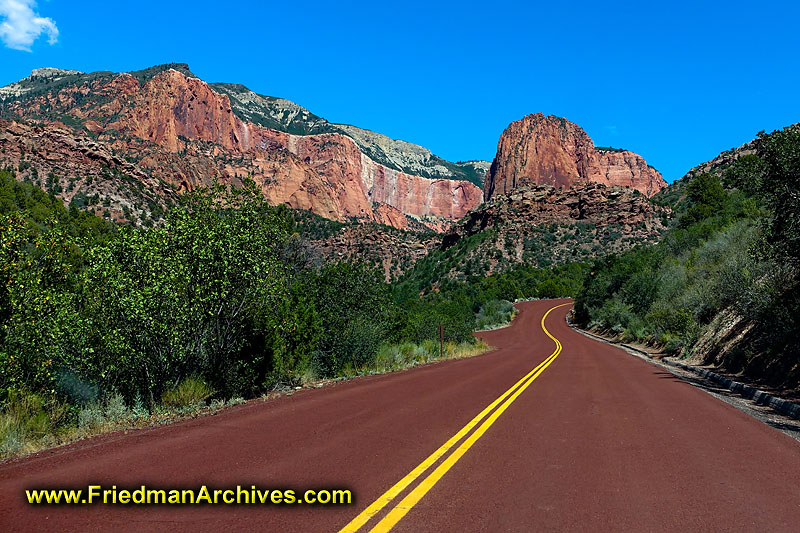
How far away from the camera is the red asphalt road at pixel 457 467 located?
3.65m

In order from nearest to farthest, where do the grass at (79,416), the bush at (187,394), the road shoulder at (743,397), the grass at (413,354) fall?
the grass at (79,416) → the road shoulder at (743,397) → the bush at (187,394) → the grass at (413,354)

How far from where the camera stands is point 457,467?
5008 millimetres

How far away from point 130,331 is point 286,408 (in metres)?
3.39

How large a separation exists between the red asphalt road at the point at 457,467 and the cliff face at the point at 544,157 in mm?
164439

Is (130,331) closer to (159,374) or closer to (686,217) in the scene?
(159,374)

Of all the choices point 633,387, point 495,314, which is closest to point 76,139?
point 495,314

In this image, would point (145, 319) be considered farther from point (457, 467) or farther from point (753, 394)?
point (753, 394)

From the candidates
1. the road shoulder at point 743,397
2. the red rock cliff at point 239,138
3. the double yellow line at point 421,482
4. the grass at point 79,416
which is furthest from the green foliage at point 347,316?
the red rock cliff at point 239,138

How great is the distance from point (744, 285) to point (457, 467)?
1595 centimetres

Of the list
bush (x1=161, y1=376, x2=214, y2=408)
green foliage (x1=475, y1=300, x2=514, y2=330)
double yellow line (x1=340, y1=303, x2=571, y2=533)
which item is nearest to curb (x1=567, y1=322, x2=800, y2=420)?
double yellow line (x1=340, y1=303, x2=571, y2=533)

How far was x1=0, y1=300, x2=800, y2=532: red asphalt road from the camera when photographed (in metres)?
3.65

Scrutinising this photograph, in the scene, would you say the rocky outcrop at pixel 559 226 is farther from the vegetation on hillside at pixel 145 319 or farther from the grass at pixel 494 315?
the vegetation on hillside at pixel 145 319

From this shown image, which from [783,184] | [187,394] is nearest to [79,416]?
[187,394]

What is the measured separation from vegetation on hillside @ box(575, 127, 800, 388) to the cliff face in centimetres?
13920
